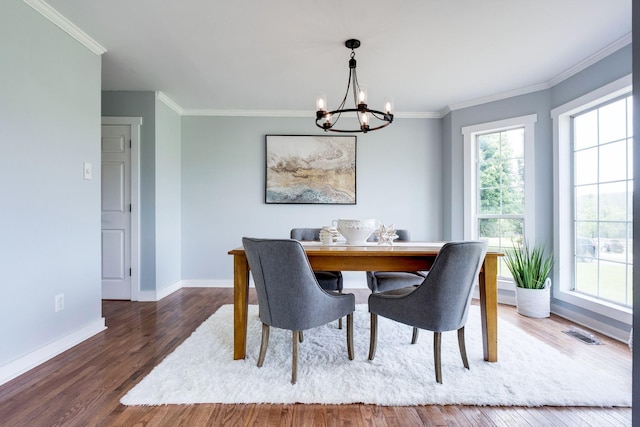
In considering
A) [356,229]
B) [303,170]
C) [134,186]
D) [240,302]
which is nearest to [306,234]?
[356,229]

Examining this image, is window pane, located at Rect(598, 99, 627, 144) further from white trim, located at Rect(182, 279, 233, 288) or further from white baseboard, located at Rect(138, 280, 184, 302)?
white baseboard, located at Rect(138, 280, 184, 302)

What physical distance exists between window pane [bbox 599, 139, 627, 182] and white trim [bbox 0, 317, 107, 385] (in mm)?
4566

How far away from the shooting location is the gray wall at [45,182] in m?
1.88

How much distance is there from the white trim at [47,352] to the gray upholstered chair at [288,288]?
1.56 metres

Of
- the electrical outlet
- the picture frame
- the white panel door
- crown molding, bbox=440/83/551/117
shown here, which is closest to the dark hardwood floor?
the electrical outlet

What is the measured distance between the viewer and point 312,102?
3889 millimetres

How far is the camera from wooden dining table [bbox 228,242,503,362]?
6.41 ft

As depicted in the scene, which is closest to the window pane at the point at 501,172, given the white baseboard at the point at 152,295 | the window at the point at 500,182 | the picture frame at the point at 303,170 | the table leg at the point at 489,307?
the window at the point at 500,182

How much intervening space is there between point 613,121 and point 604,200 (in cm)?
68

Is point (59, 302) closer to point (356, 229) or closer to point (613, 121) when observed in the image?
point (356, 229)

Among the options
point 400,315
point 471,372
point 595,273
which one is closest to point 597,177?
point 595,273

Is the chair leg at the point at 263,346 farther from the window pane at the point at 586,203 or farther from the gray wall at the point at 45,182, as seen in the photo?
the window pane at the point at 586,203

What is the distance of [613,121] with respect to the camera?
8.75ft

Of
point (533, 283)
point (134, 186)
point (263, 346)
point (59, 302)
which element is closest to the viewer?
point (263, 346)
